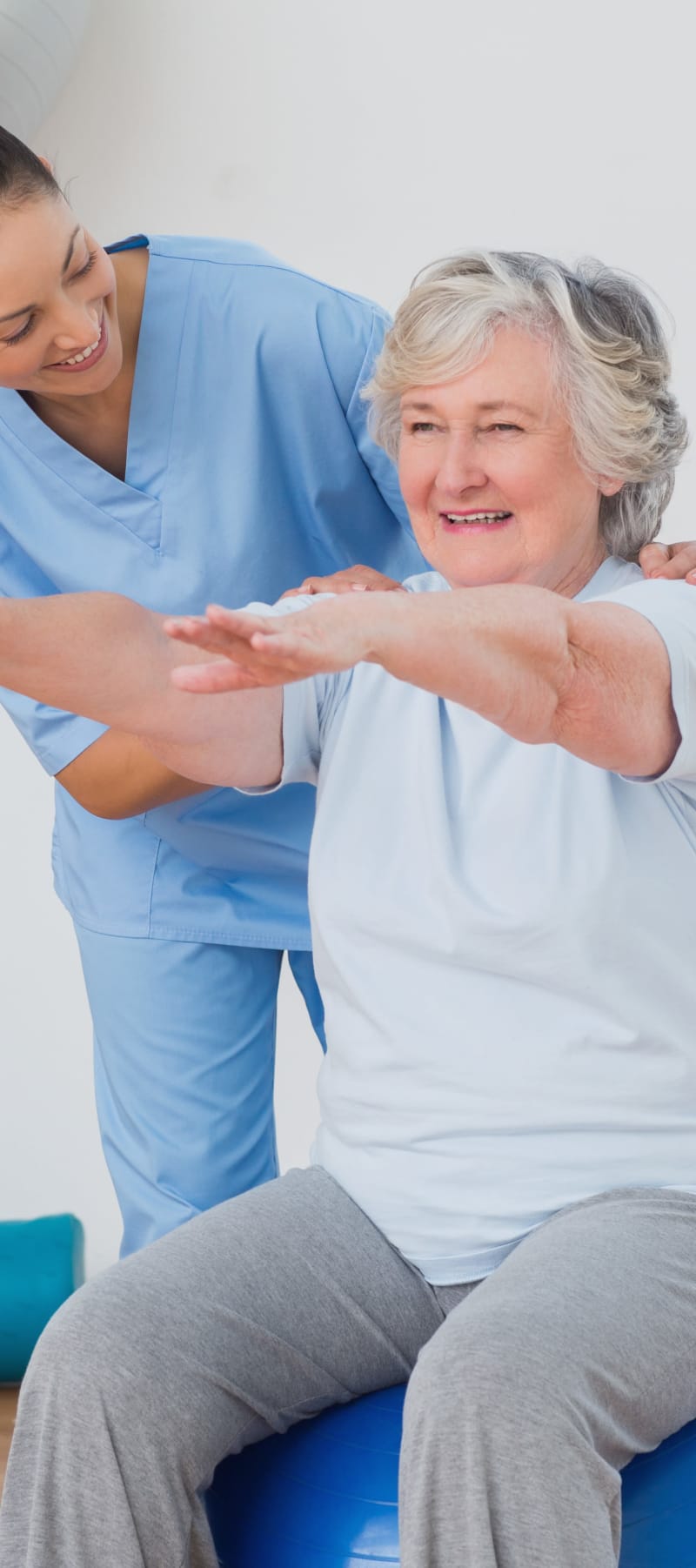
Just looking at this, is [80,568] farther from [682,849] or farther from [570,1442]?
[570,1442]

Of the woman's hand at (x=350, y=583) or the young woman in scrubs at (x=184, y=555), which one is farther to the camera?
the young woman in scrubs at (x=184, y=555)

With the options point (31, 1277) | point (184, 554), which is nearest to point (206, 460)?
point (184, 554)

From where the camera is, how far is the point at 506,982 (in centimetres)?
130

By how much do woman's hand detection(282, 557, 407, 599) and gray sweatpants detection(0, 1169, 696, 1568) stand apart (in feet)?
1.72

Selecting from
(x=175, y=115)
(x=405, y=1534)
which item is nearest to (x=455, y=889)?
(x=405, y=1534)

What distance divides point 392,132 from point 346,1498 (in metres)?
2.01

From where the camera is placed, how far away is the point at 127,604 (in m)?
1.33

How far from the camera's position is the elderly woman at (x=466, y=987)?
106 cm

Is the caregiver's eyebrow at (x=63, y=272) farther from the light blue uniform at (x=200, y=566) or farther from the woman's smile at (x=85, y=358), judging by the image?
the light blue uniform at (x=200, y=566)

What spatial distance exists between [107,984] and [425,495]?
707mm

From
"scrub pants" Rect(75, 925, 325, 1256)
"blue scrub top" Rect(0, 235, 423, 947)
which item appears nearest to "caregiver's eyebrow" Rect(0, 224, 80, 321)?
"blue scrub top" Rect(0, 235, 423, 947)

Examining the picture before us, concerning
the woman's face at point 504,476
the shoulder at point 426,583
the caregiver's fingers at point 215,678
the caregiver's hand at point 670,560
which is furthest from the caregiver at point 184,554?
the caregiver's fingers at point 215,678

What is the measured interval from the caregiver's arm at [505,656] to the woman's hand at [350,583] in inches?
14.6

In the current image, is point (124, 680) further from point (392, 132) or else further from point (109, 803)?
point (392, 132)
